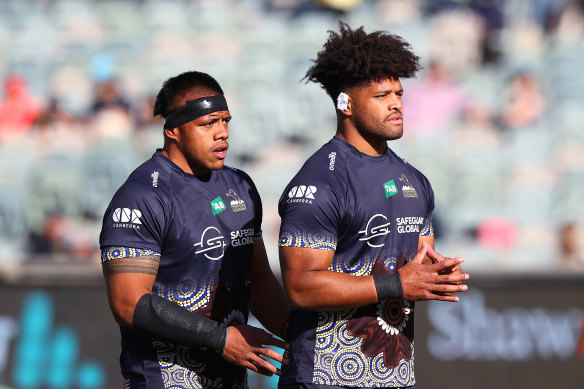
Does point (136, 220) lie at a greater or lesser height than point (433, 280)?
greater

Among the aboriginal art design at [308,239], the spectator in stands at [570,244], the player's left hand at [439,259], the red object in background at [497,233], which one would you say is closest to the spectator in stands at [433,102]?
the red object in background at [497,233]

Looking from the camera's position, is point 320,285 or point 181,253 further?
point 181,253

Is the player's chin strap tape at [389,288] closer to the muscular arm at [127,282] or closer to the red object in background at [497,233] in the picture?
the muscular arm at [127,282]

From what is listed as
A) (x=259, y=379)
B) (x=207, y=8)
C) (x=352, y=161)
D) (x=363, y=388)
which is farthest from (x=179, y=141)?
(x=207, y=8)

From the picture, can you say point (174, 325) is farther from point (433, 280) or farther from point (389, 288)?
point (433, 280)

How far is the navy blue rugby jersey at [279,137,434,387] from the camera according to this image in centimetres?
407

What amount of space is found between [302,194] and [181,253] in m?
0.70

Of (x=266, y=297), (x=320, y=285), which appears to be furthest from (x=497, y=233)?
(x=320, y=285)

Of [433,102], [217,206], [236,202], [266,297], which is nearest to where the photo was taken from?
[217,206]

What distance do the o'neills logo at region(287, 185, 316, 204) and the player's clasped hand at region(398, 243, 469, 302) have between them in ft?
1.79

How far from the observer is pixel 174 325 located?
4.08m

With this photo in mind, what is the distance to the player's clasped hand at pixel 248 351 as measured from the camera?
4109 millimetres

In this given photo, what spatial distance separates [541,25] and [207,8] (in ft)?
14.8

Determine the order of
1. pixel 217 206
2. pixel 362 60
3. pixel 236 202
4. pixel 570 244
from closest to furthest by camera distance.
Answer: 1. pixel 362 60
2. pixel 217 206
3. pixel 236 202
4. pixel 570 244
